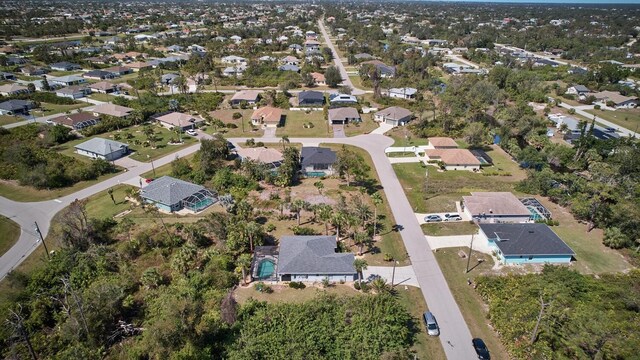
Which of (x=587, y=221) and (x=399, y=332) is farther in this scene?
(x=587, y=221)

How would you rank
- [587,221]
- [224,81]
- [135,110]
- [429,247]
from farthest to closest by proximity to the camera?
[224,81] < [135,110] < [587,221] < [429,247]

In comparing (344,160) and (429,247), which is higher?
(344,160)

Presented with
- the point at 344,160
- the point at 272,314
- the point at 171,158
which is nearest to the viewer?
the point at 272,314

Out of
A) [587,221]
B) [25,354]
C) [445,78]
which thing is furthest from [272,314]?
[445,78]

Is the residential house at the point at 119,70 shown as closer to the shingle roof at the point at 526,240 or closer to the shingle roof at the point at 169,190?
the shingle roof at the point at 169,190

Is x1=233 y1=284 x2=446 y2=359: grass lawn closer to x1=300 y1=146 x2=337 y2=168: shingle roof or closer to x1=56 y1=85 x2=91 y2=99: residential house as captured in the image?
x1=300 y1=146 x2=337 y2=168: shingle roof

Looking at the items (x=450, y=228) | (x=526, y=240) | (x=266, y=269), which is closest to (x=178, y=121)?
(x=266, y=269)

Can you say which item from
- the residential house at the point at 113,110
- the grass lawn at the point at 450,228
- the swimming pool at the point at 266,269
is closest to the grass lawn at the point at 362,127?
the grass lawn at the point at 450,228

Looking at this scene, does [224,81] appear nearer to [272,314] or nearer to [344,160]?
[344,160]
